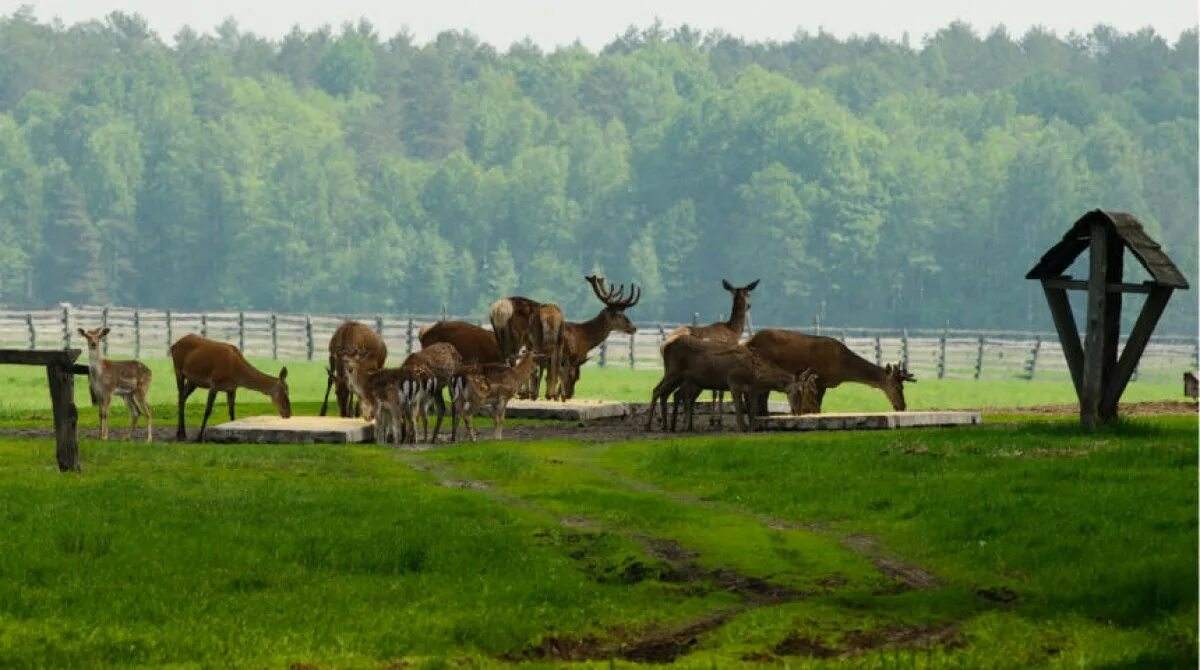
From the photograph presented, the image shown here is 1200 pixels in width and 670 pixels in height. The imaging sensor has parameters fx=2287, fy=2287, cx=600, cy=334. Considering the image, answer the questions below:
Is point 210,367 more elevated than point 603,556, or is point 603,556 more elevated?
point 210,367

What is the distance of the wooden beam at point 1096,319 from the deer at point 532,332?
11950 millimetres

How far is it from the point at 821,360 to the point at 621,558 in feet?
52.5

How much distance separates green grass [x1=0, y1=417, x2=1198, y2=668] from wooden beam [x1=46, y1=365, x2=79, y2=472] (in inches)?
10.0

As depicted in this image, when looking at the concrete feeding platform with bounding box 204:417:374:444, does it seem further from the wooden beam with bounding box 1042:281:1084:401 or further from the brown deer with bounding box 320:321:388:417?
the wooden beam with bounding box 1042:281:1084:401

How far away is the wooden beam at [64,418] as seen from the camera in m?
24.3

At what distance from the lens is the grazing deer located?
30.6 metres

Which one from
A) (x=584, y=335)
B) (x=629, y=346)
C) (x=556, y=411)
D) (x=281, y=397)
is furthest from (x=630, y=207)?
(x=281, y=397)

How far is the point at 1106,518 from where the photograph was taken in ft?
64.3

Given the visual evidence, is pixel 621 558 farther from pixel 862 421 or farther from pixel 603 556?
pixel 862 421

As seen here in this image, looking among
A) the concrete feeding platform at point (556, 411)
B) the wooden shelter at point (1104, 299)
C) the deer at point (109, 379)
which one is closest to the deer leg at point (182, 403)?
the deer at point (109, 379)

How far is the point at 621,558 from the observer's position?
18.9 metres

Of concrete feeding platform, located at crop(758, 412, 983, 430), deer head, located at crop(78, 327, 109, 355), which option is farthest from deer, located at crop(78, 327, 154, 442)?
concrete feeding platform, located at crop(758, 412, 983, 430)

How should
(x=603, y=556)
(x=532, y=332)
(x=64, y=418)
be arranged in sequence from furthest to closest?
(x=532, y=332), (x=64, y=418), (x=603, y=556)

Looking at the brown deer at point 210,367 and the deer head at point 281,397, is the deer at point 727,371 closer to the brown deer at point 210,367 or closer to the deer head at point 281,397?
the deer head at point 281,397
